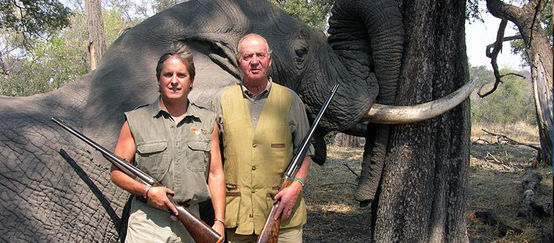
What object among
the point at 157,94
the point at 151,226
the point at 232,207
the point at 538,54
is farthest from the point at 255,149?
the point at 538,54

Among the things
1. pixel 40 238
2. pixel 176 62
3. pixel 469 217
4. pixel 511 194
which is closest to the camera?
pixel 176 62

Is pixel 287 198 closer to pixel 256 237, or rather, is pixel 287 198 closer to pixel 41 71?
pixel 256 237

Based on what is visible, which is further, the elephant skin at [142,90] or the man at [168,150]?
the elephant skin at [142,90]

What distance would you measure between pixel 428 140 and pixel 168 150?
2.21 metres

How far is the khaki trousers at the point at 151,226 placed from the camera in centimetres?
281

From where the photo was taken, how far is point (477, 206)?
750 cm

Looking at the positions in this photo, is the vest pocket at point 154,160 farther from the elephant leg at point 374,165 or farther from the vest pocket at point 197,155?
the elephant leg at point 374,165

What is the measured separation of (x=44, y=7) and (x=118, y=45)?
9.31 metres

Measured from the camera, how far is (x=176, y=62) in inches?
111

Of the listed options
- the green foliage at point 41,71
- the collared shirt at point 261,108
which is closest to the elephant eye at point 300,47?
the collared shirt at point 261,108

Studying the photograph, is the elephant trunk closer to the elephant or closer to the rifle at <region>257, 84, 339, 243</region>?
the elephant

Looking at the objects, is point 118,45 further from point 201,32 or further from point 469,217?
point 469,217

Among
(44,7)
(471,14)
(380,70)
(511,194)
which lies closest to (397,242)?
(380,70)

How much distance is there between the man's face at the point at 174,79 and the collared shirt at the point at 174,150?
12 cm
